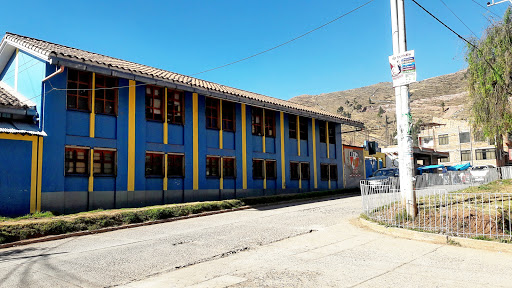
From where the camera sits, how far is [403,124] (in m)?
10.4

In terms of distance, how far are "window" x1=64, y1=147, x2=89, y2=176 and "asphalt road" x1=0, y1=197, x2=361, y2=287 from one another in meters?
4.08

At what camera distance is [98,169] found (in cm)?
1499

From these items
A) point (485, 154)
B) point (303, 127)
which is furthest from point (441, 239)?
point (485, 154)

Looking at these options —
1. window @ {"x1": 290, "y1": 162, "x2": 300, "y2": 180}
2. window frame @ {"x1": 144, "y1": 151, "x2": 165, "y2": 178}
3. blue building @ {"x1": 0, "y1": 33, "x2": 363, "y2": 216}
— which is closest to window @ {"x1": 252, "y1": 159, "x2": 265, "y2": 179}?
blue building @ {"x1": 0, "y1": 33, "x2": 363, "y2": 216}

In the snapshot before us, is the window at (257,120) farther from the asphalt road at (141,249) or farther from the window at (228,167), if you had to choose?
the asphalt road at (141,249)

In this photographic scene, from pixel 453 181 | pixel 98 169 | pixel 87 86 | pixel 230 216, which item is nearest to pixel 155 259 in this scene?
pixel 230 216

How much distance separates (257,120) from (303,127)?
4482mm

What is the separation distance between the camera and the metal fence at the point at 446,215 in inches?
320

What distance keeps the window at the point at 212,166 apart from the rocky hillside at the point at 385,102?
7242cm

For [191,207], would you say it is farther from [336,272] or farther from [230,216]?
[336,272]

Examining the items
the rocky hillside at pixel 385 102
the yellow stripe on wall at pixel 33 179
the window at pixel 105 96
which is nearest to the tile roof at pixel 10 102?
the yellow stripe on wall at pixel 33 179

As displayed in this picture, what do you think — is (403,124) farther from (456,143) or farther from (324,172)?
(456,143)

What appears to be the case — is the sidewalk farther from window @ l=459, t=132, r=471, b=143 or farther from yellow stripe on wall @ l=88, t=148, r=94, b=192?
window @ l=459, t=132, r=471, b=143

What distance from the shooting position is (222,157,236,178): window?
19906 mm
